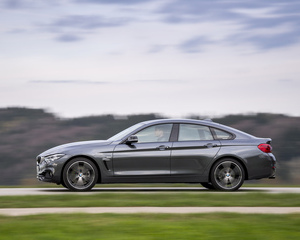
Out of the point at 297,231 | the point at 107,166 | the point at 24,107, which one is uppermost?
the point at 24,107

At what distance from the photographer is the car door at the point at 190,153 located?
41.7 feet

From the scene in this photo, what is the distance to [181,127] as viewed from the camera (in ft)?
42.6

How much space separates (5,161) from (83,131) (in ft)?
23.1

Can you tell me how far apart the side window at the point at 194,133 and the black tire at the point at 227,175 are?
2.14 feet

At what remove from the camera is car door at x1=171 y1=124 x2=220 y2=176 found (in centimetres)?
1270

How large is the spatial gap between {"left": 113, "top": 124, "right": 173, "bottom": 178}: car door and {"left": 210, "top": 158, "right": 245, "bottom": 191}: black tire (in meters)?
1.04

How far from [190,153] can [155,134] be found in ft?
2.79

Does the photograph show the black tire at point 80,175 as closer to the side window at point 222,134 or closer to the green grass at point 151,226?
the side window at point 222,134

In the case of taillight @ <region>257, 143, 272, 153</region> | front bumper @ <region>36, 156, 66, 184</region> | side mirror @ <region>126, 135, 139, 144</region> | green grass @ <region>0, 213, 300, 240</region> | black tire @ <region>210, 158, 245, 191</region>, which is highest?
side mirror @ <region>126, 135, 139, 144</region>

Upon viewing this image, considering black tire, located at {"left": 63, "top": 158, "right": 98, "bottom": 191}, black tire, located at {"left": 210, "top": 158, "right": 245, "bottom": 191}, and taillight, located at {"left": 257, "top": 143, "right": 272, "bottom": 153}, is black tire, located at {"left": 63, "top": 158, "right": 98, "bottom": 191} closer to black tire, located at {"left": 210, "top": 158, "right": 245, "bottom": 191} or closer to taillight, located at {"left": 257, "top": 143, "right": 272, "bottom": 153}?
black tire, located at {"left": 210, "top": 158, "right": 245, "bottom": 191}

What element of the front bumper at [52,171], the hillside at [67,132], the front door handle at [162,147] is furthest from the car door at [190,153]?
the hillside at [67,132]

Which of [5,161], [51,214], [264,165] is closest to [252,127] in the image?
[5,161]

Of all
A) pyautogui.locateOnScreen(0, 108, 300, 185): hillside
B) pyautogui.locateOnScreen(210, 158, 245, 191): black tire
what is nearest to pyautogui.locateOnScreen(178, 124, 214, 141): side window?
pyautogui.locateOnScreen(210, 158, 245, 191): black tire

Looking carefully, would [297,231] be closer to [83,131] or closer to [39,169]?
[39,169]
